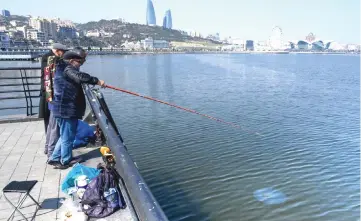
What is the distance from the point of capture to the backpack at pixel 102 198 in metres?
Result: 3.60

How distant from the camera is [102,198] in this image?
365 cm

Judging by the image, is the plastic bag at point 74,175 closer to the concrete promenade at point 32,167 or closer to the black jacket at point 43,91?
the concrete promenade at point 32,167

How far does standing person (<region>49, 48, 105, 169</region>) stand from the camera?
4.46 meters

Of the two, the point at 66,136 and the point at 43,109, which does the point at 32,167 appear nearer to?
the point at 66,136

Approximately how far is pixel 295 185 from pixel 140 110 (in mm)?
11752

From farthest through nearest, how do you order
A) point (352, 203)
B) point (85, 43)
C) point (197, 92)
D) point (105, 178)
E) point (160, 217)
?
point (85, 43) → point (197, 92) → point (352, 203) → point (105, 178) → point (160, 217)

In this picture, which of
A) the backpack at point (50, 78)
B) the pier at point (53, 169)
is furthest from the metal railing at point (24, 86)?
the backpack at point (50, 78)

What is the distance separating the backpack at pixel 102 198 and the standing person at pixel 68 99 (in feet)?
4.38

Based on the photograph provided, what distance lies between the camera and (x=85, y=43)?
170 metres

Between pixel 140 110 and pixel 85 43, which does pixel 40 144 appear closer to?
pixel 140 110

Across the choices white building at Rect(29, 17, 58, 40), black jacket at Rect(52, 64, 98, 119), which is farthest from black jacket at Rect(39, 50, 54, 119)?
white building at Rect(29, 17, 58, 40)

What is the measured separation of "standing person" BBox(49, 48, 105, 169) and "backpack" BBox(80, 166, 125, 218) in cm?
133

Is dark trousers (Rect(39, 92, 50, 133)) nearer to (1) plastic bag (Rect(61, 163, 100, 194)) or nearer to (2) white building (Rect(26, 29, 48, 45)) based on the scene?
(1) plastic bag (Rect(61, 163, 100, 194))

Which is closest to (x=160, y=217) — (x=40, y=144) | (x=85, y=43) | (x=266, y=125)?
(x=40, y=144)
